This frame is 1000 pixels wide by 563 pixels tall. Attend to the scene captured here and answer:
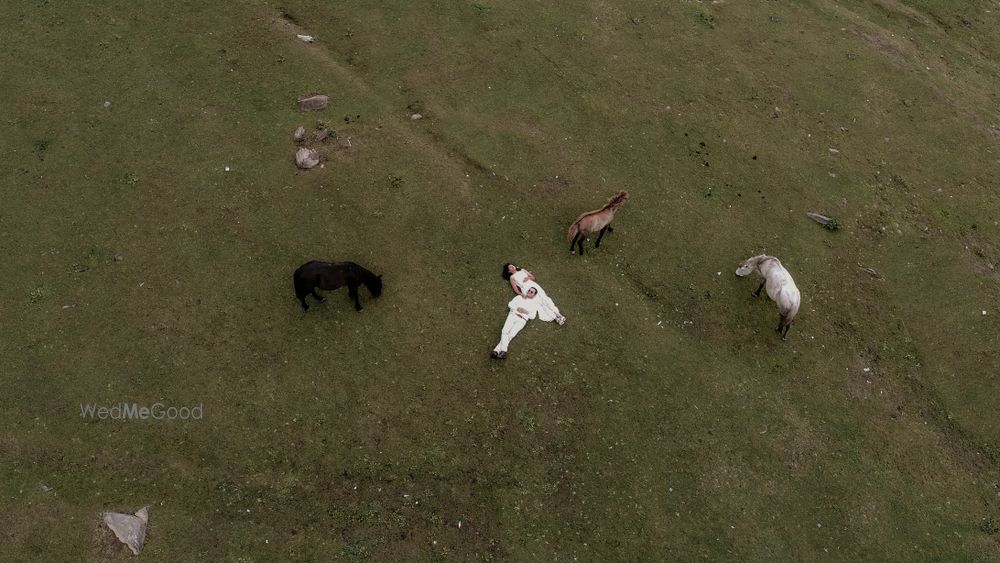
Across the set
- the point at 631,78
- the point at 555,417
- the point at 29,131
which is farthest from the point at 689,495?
the point at 29,131

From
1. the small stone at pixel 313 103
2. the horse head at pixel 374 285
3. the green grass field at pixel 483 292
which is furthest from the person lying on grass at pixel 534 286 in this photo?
the small stone at pixel 313 103

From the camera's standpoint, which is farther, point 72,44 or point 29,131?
point 72,44

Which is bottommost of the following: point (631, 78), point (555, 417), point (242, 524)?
point (242, 524)

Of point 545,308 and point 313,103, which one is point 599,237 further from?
point 313,103

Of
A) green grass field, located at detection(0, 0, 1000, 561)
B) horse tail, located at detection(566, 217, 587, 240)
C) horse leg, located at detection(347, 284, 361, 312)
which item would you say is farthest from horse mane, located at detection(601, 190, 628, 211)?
horse leg, located at detection(347, 284, 361, 312)

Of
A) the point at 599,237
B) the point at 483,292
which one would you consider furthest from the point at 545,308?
the point at 599,237

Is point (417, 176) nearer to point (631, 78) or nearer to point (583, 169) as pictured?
point (583, 169)

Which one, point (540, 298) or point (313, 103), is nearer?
point (540, 298)
